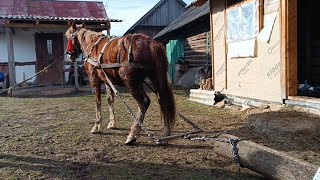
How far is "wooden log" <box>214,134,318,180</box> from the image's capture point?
3375 millimetres

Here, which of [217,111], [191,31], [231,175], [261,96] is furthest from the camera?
[191,31]

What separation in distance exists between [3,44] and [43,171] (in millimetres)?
14582

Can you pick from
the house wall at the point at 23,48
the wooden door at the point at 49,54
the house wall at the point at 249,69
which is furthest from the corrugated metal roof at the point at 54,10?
the house wall at the point at 249,69

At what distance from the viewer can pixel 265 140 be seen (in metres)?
5.87

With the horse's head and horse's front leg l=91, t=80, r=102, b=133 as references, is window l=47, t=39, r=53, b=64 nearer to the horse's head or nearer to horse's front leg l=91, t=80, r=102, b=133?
the horse's head

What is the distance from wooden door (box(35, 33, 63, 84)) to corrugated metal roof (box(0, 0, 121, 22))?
130cm

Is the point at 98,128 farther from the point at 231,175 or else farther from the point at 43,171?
the point at 231,175

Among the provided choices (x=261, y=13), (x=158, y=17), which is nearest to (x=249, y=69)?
(x=261, y=13)

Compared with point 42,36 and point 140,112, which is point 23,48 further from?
point 140,112

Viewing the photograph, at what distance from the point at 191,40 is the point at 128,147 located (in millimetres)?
14508

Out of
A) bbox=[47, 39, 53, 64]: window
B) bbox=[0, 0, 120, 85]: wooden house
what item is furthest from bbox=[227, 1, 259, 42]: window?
bbox=[47, 39, 53, 64]: window

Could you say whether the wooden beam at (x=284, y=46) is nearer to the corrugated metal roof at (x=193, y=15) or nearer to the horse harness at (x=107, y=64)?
the horse harness at (x=107, y=64)

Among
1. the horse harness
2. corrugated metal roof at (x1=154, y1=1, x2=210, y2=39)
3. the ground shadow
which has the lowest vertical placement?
the ground shadow

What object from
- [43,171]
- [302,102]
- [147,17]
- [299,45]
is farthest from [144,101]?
[147,17]
